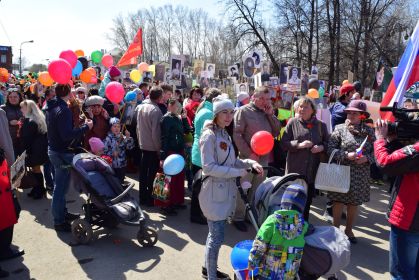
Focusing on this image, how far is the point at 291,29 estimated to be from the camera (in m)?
27.1

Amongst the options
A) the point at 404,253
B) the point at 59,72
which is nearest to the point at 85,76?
the point at 59,72

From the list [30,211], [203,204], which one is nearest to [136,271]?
[203,204]

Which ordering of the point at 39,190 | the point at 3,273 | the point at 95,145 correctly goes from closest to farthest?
the point at 3,273 < the point at 95,145 < the point at 39,190

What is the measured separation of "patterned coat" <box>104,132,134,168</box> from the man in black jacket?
1.07 metres

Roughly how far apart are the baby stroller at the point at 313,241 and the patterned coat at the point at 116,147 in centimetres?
316

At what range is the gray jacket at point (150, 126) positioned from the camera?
550 centimetres

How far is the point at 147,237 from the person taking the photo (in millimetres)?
4297

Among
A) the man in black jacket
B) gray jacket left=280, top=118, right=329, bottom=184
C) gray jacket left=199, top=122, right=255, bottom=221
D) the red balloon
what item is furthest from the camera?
the man in black jacket

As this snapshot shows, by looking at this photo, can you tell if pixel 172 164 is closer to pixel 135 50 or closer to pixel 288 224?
pixel 288 224

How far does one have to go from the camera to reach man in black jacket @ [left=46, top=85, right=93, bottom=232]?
Answer: 14.2 ft

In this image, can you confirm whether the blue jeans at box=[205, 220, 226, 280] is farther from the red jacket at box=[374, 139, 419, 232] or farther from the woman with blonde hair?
the woman with blonde hair

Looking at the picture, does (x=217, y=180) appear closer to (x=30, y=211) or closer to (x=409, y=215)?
(x=409, y=215)

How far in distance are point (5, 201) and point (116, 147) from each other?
2.26m

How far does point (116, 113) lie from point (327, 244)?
5.66 meters
